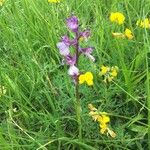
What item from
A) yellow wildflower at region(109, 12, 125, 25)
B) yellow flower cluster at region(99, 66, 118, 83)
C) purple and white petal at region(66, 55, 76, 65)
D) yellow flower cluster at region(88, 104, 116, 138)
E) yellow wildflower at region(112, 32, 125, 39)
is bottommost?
yellow flower cluster at region(88, 104, 116, 138)

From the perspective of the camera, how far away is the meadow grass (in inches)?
59.1

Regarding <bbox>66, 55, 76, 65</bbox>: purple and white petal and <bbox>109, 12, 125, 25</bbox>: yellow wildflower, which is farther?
<bbox>109, 12, 125, 25</bbox>: yellow wildflower

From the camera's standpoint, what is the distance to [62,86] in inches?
65.4

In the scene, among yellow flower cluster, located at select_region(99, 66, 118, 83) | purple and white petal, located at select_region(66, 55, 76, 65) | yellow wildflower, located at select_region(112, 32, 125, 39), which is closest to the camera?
purple and white petal, located at select_region(66, 55, 76, 65)

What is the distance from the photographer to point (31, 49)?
1.88 meters

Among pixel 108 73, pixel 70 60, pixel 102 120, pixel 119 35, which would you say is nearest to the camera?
pixel 70 60

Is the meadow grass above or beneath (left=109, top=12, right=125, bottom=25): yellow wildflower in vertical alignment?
beneath

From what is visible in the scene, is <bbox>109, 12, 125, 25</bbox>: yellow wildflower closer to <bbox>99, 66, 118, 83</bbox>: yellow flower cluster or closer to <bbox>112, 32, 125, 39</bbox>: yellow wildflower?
<bbox>112, 32, 125, 39</bbox>: yellow wildflower

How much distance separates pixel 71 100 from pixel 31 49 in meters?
0.39

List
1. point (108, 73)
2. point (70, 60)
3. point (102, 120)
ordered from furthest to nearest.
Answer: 1. point (108, 73)
2. point (102, 120)
3. point (70, 60)

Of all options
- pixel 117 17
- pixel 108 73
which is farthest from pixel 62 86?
pixel 117 17

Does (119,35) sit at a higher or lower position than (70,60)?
lower

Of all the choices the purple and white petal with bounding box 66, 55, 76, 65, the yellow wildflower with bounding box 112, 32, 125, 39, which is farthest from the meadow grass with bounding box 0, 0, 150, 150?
the purple and white petal with bounding box 66, 55, 76, 65

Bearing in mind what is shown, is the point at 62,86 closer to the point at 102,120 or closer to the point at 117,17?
the point at 102,120
